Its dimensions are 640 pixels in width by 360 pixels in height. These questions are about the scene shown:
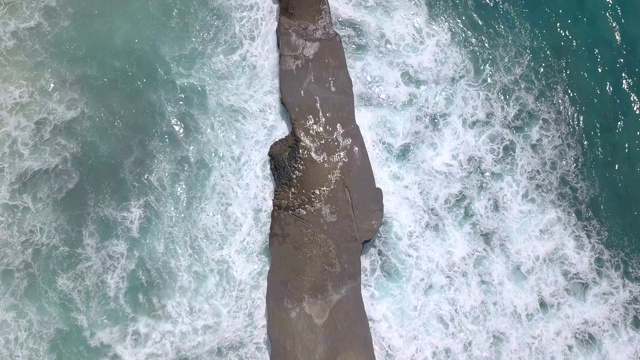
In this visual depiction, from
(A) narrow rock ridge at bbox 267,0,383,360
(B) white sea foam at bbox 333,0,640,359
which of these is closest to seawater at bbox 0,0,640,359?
(B) white sea foam at bbox 333,0,640,359

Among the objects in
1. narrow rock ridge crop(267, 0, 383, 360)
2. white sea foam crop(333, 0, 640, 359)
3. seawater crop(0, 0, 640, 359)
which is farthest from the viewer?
white sea foam crop(333, 0, 640, 359)

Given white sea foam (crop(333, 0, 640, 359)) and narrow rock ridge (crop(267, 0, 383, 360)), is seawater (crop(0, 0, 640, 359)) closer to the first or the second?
white sea foam (crop(333, 0, 640, 359))

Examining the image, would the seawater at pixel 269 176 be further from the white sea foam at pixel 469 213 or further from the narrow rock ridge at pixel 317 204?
the narrow rock ridge at pixel 317 204

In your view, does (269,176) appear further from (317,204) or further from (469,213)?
(469,213)

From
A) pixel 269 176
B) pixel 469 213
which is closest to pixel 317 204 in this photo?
pixel 269 176

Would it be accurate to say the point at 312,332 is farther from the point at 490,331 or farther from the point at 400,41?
the point at 400,41

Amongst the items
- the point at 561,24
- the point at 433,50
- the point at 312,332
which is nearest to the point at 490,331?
the point at 312,332

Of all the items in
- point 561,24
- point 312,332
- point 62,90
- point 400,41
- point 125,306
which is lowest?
point 125,306
